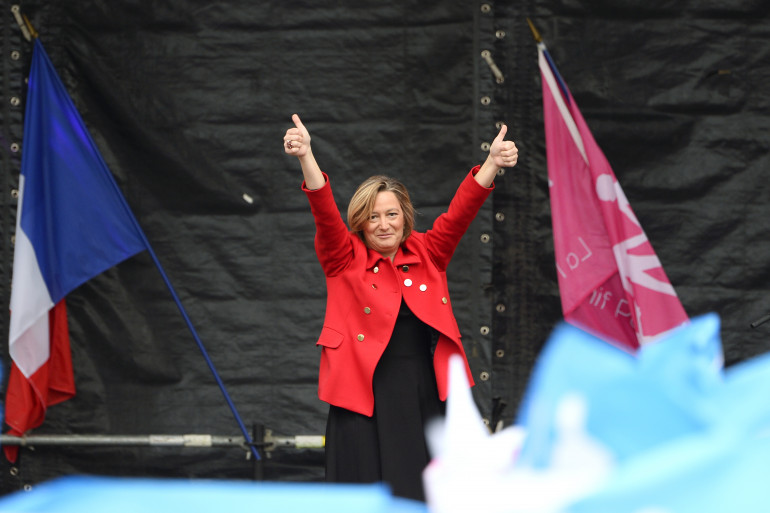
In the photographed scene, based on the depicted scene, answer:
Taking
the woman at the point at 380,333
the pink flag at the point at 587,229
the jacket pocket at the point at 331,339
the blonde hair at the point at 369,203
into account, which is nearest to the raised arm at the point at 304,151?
the woman at the point at 380,333

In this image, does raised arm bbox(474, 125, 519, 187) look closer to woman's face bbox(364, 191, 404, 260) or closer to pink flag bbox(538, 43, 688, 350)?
woman's face bbox(364, 191, 404, 260)

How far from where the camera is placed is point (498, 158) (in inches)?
123

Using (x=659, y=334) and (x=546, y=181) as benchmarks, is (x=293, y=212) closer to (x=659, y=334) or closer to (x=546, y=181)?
(x=546, y=181)

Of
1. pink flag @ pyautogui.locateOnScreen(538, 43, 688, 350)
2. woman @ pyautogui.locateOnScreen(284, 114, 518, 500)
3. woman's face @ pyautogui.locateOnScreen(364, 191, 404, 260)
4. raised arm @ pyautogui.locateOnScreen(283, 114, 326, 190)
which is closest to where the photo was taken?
raised arm @ pyautogui.locateOnScreen(283, 114, 326, 190)

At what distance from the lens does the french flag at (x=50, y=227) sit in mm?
3643

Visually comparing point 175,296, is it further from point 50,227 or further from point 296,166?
point 296,166

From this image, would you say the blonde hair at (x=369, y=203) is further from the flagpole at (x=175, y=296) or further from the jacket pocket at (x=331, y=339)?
the flagpole at (x=175, y=296)

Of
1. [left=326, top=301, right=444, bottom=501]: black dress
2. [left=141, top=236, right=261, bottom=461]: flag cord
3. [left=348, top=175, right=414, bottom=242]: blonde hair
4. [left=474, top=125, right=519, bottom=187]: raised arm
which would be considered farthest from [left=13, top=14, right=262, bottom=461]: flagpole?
[left=474, top=125, right=519, bottom=187]: raised arm

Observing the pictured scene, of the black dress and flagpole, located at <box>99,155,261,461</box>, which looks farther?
flagpole, located at <box>99,155,261,461</box>

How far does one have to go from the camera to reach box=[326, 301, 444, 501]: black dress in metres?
3.05

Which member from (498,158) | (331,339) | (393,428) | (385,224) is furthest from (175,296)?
(498,158)

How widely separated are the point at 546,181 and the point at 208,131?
138 cm

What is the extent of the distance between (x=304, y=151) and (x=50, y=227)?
1.32 metres

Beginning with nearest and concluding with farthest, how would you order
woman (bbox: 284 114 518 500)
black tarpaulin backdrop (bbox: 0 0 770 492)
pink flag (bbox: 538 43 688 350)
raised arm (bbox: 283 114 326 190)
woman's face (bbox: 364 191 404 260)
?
raised arm (bbox: 283 114 326 190) < woman (bbox: 284 114 518 500) < woman's face (bbox: 364 191 404 260) < pink flag (bbox: 538 43 688 350) < black tarpaulin backdrop (bbox: 0 0 770 492)
